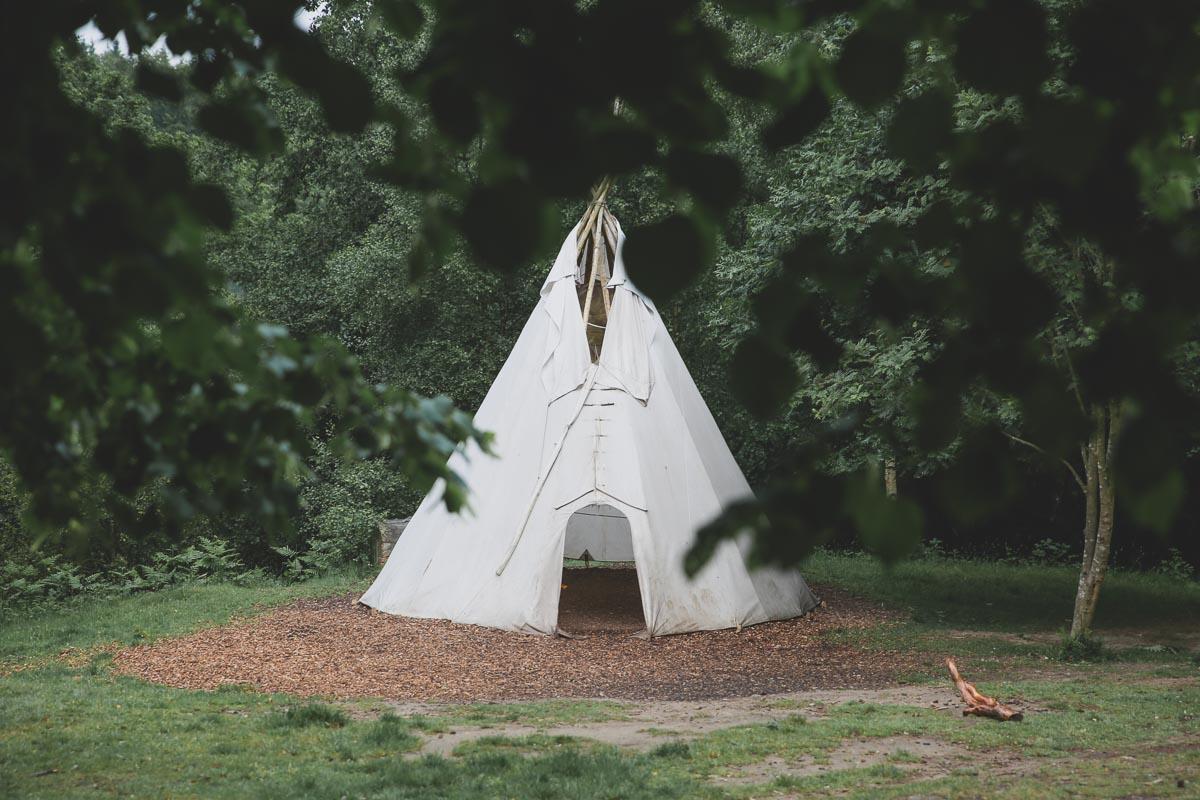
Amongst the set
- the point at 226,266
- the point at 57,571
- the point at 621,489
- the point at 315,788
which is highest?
the point at 226,266

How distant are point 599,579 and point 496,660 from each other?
584 cm

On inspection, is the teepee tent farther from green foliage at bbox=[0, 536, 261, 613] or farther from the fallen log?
green foliage at bbox=[0, 536, 261, 613]

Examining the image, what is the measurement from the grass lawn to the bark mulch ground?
586 mm

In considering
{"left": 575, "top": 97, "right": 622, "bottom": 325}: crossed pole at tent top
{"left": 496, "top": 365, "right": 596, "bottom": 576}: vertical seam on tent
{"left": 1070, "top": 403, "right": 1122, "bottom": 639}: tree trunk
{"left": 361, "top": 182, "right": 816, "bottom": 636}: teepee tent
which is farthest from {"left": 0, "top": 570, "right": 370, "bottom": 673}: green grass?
{"left": 1070, "top": 403, "right": 1122, "bottom": 639}: tree trunk

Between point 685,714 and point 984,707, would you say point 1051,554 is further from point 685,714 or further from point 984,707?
point 685,714

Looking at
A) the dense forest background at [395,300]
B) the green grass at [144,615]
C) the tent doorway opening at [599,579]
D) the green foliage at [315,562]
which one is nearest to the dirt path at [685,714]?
the tent doorway opening at [599,579]

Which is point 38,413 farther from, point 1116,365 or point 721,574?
point 721,574

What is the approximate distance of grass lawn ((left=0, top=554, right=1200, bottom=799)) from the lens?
Answer: 18.9ft

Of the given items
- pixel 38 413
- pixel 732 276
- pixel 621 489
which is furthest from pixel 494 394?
pixel 38 413

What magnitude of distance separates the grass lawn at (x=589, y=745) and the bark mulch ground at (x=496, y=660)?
0.59m

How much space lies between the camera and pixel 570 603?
13711mm

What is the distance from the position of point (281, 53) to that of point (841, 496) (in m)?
1.12

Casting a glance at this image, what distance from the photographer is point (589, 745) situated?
265 inches

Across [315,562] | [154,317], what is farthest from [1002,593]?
[154,317]
